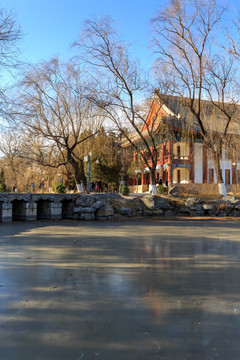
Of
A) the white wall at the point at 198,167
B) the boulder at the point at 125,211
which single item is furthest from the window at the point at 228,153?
the boulder at the point at 125,211

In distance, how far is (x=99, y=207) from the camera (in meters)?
16.7

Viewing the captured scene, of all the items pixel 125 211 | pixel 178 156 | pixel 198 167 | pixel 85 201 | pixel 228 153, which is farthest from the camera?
pixel 198 167

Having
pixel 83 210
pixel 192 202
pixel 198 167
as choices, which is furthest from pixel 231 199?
pixel 198 167

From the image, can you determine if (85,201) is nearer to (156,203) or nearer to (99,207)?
(99,207)

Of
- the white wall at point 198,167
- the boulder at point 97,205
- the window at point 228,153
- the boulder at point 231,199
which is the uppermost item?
the window at point 228,153

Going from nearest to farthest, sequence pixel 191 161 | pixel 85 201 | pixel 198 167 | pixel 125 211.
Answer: pixel 85 201
pixel 125 211
pixel 191 161
pixel 198 167

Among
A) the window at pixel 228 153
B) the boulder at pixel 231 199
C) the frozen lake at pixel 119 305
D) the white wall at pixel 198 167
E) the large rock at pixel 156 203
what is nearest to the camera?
the frozen lake at pixel 119 305

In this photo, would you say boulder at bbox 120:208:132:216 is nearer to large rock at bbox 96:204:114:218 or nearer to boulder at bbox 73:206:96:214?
large rock at bbox 96:204:114:218

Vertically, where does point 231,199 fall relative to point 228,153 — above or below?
below

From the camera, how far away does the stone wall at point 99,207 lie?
52.8 ft

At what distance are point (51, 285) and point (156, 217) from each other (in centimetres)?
1333

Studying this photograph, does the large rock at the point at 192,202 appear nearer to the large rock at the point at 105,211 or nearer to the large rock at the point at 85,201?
the large rock at the point at 105,211

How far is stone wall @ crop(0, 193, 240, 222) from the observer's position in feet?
52.8

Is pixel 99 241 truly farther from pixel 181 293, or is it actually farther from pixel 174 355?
pixel 174 355
